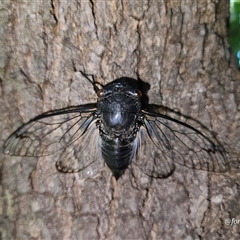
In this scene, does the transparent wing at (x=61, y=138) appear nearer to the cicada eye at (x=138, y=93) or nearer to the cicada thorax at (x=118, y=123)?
the cicada thorax at (x=118, y=123)

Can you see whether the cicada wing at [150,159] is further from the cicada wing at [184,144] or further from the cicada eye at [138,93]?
the cicada eye at [138,93]

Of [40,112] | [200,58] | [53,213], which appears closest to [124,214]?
[53,213]

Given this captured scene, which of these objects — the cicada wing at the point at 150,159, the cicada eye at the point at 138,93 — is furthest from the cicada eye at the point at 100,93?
the cicada wing at the point at 150,159

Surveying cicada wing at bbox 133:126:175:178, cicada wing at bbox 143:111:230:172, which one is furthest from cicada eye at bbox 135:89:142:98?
cicada wing at bbox 133:126:175:178

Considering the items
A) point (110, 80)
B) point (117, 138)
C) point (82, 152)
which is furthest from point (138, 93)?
point (82, 152)

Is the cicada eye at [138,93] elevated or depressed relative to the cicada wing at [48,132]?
elevated

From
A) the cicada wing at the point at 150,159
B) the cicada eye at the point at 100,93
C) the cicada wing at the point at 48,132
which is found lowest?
the cicada wing at the point at 150,159

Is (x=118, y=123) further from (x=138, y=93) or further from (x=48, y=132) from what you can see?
(x=48, y=132)

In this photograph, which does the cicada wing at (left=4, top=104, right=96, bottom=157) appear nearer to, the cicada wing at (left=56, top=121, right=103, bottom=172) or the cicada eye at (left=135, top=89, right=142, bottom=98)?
the cicada wing at (left=56, top=121, right=103, bottom=172)
